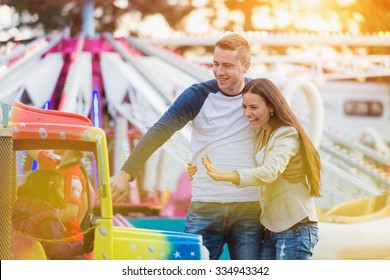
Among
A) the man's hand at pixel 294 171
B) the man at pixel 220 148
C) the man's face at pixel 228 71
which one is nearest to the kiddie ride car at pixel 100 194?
the man at pixel 220 148

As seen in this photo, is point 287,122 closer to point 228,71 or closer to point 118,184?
point 228,71

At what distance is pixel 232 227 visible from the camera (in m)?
2.63

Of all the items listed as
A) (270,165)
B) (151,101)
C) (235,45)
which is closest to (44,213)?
(270,165)

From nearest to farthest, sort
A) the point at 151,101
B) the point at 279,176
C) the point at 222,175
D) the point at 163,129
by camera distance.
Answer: the point at 222,175 → the point at 279,176 → the point at 163,129 → the point at 151,101

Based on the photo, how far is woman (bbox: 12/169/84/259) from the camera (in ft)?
8.23

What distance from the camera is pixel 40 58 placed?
15.8 feet

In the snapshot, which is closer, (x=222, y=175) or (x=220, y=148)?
(x=222, y=175)

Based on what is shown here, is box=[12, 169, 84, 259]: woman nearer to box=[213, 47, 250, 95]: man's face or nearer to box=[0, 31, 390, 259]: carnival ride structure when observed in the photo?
A: box=[0, 31, 390, 259]: carnival ride structure

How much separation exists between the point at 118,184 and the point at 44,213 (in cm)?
25

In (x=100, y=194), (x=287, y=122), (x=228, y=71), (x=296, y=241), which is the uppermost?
(x=228, y=71)

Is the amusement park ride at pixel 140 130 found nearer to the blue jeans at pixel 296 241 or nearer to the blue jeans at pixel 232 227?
the blue jeans at pixel 232 227
